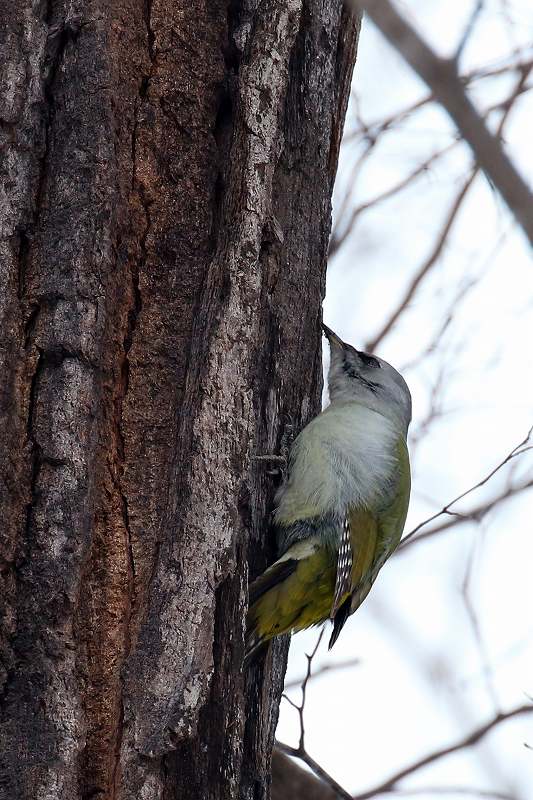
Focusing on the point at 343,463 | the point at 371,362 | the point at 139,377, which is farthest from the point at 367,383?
the point at 139,377

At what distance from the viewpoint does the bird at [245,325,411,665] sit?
3.27 metres

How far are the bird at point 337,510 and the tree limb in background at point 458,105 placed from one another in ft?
4.32

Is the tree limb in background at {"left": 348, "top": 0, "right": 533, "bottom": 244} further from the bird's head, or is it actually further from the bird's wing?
the bird's head

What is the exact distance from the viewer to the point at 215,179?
2.66 metres

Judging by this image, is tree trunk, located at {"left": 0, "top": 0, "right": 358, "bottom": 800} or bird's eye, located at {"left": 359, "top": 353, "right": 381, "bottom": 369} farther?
bird's eye, located at {"left": 359, "top": 353, "right": 381, "bottom": 369}

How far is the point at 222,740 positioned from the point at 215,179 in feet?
4.36

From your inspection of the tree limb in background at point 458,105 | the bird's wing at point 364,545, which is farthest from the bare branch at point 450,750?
the tree limb in background at point 458,105

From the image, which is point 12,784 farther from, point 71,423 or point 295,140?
point 295,140

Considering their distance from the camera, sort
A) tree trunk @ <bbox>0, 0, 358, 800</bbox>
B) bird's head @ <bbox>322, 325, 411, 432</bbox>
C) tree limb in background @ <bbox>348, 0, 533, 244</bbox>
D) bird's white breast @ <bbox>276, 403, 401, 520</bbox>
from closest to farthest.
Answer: tree limb in background @ <bbox>348, 0, 533, 244</bbox>, tree trunk @ <bbox>0, 0, 358, 800</bbox>, bird's white breast @ <bbox>276, 403, 401, 520</bbox>, bird's head @ <bbox>322, 325, 411, 432</bbox>

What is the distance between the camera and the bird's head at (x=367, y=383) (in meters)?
4.48

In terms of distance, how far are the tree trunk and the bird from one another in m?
0.52

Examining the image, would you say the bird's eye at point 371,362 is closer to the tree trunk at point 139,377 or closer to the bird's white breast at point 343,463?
the bird's white breast at point 343,463

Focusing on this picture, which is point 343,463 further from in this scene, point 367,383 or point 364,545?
point 367,383

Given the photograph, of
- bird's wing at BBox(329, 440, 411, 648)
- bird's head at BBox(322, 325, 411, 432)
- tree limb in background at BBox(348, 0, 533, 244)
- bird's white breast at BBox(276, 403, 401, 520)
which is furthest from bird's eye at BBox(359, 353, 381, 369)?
tree limb in background at BBox(348, 0, 533, 244)
